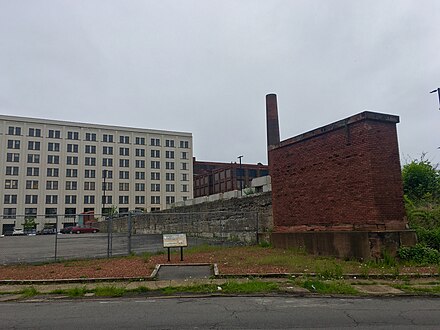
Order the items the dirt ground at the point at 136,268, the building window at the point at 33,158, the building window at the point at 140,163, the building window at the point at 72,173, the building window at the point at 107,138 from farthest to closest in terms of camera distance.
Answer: the building window at the point at 140,163 → the building window at the point at 107,138 → the building window at the point at 72,173 → the building window at the point at 33,158 → the dirt ground at the point at 136,268

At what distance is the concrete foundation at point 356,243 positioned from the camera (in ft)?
45.8

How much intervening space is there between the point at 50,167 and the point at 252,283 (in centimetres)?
8227

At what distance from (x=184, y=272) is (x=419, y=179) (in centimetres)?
1720

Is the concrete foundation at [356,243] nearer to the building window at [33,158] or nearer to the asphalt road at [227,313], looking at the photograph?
the asphalt road at [227,313]

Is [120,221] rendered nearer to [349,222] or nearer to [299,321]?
[349,222]

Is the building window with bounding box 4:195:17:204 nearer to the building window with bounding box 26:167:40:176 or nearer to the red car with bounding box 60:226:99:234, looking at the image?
the building window with bounding box 26:167:40:176

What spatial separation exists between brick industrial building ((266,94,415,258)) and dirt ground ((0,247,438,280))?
1.69m

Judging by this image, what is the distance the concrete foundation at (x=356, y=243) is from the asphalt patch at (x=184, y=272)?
5208 mm

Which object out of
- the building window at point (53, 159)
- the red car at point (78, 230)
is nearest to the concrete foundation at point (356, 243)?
the red car at point (78, 230)

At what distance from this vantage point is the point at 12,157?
265 feet

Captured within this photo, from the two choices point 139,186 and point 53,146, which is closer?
point 53,146

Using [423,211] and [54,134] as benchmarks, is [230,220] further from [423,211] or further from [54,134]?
[54,134]

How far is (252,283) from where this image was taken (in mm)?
10445

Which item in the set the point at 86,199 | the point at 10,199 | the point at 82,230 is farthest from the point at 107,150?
the point at 82,230
